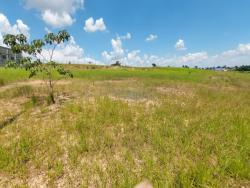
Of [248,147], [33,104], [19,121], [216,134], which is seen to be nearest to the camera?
[248,147]

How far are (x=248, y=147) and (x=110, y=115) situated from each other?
449 centimetres

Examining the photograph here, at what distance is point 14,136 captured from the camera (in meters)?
5.64

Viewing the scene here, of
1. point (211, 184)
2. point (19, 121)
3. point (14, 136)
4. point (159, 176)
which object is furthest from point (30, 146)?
point (211, 184)

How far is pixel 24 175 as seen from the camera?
3869mm

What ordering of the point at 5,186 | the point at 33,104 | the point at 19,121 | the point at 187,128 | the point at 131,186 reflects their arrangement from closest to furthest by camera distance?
the point at 131,186
the point at 5,186
the point at 187,128
the point at 19,121
the point at 33,104

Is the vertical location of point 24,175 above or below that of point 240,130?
below

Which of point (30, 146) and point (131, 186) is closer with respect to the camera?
point (131, 186)

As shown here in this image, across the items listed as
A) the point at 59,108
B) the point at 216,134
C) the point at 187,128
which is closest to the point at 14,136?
the point at 59,108

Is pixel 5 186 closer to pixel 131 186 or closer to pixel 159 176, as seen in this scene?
pixel 131 186

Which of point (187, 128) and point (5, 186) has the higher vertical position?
point (187, 128)

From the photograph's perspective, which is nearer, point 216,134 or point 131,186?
point 131,186

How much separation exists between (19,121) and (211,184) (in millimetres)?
6476

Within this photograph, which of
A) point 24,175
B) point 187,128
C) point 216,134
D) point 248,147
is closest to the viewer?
point 24,175

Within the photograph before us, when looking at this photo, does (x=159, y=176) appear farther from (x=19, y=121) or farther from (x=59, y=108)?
(x=59, y=108)
